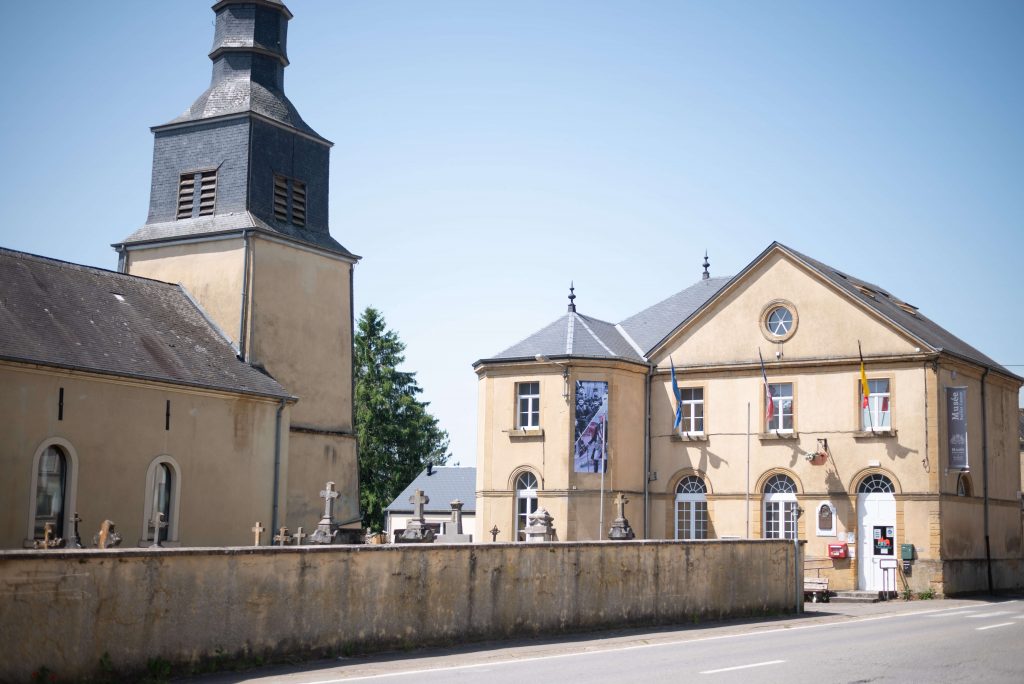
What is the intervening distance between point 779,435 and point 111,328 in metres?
20.0

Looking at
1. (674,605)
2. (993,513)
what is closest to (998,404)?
(993,513)

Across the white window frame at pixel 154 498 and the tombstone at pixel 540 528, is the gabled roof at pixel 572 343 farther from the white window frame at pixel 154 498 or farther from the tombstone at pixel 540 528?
the white window frame at pixel 154 498

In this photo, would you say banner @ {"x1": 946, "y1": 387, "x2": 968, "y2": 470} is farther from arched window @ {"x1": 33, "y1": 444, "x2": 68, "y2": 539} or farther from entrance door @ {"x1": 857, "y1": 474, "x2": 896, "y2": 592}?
arched window @ {"x1": 33, "y1": 444, "x2": 68, "y2": 539}

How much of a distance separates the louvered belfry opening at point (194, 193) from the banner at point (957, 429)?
894 inches

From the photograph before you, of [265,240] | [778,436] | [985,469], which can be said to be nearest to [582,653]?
[265,240]

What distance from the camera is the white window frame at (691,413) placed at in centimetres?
3831

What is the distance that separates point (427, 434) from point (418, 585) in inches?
2146

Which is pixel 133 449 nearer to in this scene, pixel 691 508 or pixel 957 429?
pixel 691 508

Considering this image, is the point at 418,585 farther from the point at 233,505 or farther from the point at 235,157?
the point at 235,157

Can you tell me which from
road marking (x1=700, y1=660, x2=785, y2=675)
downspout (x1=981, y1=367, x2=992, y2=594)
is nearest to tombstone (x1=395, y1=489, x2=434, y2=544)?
road marking (x1=700, y1=660, x2=785, y2=675)

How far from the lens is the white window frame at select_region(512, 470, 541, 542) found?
37.4m

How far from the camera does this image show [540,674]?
1368 centimetres

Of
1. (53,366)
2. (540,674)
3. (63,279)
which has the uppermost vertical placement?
(63,279)

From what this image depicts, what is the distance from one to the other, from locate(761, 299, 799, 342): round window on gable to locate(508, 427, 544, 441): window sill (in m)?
7.85
